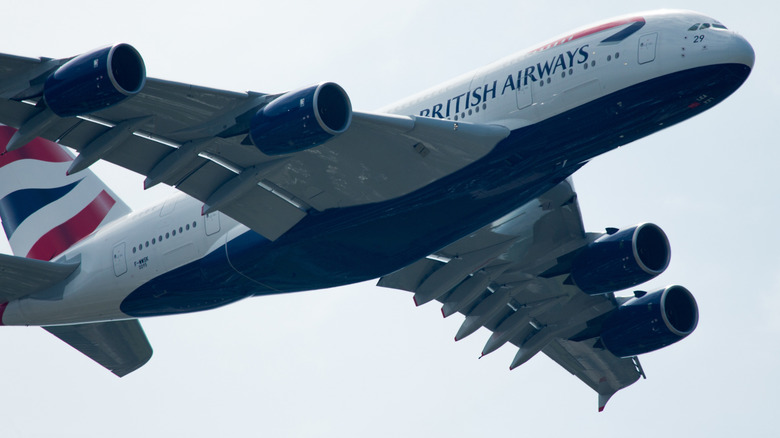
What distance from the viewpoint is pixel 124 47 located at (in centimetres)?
2105

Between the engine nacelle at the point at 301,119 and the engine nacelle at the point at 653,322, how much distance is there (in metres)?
13.0

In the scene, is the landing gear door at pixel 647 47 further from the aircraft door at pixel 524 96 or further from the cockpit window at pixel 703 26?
the aircraft door at pixel 524 96

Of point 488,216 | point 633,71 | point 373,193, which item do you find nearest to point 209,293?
point 373,193

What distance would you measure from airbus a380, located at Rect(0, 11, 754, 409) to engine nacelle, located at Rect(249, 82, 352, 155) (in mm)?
41

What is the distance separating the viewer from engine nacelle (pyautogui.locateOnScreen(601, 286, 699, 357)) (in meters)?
31.1

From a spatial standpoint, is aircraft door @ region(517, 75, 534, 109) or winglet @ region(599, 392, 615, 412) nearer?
aircraft door @ region(517, 75, 534, 109)

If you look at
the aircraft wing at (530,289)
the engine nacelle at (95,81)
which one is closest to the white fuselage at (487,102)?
the aircraft wing at (530,289)

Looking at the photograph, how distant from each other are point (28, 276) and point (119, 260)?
240 cm

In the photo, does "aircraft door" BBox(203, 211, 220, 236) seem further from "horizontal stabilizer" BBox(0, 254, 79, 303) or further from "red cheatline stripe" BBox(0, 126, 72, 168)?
→ "red cheatline stripe" BBox(0, 126, 72, 168)

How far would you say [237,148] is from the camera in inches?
960

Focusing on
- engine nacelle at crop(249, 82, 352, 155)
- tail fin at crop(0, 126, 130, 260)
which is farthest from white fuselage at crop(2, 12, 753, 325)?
engine nacelle at crop(249, 82, 352, 155)

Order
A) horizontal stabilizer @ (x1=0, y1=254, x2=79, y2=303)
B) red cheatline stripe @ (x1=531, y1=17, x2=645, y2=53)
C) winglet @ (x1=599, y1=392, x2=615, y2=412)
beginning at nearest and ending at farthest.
A: red cheatline stripe @ (x1=531, y1=17, x2=645, y2=53), horizontal stabilizer @ (x1=0, y1=254, x2=79, y2=303), winglet @ (x1=599, y1=392, x2=615, y2=412)

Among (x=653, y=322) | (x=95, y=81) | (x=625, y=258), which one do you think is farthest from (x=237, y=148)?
(x=653, y=322)

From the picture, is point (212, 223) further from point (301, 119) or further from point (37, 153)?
point (37, 153)
